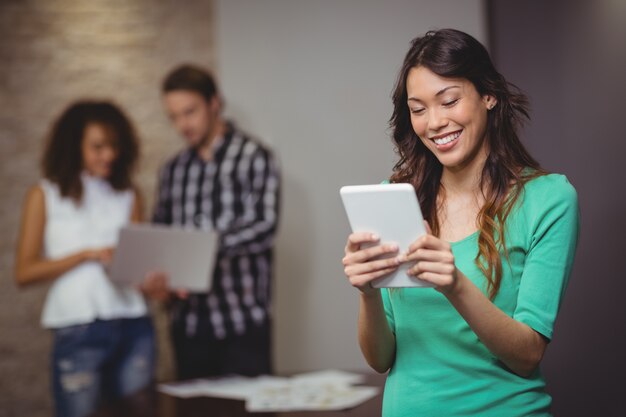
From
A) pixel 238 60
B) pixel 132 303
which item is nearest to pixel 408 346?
pixel 132 303

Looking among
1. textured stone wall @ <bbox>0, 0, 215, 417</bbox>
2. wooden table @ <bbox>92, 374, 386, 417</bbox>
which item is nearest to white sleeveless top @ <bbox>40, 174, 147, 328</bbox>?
wooden table @ <bbox>92, 374, 386, 417</bbox>

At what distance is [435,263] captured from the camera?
118cm

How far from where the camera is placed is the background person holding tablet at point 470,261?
1.25m

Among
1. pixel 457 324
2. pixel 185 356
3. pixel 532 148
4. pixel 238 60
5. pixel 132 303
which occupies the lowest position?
pixel 185 356

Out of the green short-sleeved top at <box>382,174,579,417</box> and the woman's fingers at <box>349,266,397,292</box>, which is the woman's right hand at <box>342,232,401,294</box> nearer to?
the woman's fingers at <box>349,266,397,292</box>

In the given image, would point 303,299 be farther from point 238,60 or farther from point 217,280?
point 238,60

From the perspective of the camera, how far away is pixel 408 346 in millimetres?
1373

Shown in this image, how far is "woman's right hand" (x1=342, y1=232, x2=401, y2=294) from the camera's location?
123 centimetres

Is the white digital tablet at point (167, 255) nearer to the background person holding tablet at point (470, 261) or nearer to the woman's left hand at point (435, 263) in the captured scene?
the background person holding tablet at point (470, 261)

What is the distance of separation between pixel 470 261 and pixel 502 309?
0.32ft

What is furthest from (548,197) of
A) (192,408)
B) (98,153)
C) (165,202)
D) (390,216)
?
(165,202)

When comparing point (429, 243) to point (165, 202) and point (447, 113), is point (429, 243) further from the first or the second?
point (165, 202)

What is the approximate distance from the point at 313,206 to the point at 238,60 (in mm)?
865

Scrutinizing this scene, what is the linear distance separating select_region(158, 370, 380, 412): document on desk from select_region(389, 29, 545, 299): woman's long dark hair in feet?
2.88
